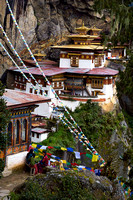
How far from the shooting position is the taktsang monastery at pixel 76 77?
30.1 meters

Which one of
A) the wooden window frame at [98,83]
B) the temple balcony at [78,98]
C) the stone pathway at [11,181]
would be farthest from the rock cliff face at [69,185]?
the wooden window frame at [98,83]

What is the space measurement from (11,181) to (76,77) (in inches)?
720

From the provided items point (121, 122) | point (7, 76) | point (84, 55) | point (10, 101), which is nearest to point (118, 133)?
point (121, 122)

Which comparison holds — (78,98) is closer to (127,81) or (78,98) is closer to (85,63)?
(85,63)

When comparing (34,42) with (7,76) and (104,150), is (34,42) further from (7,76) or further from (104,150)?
(104,150)

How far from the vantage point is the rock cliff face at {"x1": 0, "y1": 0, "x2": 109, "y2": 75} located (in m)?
33.5

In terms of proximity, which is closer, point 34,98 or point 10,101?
point 10,101

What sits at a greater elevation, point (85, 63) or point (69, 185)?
point (85, 63)

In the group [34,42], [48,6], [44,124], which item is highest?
[48,6]

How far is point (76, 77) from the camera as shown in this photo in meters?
31.8

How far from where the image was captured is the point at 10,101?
607 inches

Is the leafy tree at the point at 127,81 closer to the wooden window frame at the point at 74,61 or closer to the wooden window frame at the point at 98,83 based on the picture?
the wooden window frame at the point at 98,83

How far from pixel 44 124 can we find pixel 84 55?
9.81 meters

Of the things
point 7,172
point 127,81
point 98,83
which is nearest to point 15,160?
point 7,172
